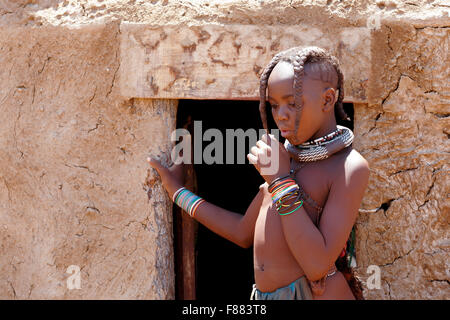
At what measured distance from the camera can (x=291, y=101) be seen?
7.16 feet

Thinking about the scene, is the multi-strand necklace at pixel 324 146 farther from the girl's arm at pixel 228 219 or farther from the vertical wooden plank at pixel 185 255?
the vertical wooden plank at pixel 185 255

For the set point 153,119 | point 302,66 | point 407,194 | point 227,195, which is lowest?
point 227,195

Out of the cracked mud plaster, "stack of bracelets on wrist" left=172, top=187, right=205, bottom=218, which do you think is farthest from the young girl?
the cracked mud plaster

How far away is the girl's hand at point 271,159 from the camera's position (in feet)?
7.21

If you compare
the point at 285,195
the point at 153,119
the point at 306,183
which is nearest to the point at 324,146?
the point at 306,183

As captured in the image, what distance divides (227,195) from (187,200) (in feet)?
5.29

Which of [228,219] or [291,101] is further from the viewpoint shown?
[228,219]

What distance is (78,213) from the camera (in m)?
2.98

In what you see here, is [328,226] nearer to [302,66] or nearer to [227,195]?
[302,66]

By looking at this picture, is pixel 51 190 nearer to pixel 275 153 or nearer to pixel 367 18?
pixel 275 153

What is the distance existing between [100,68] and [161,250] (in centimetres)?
102

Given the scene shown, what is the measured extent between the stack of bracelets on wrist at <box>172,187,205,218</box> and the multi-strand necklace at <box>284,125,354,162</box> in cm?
65

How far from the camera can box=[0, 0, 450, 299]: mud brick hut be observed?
284cm

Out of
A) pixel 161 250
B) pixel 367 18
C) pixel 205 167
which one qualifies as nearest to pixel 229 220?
pixel 161 250
